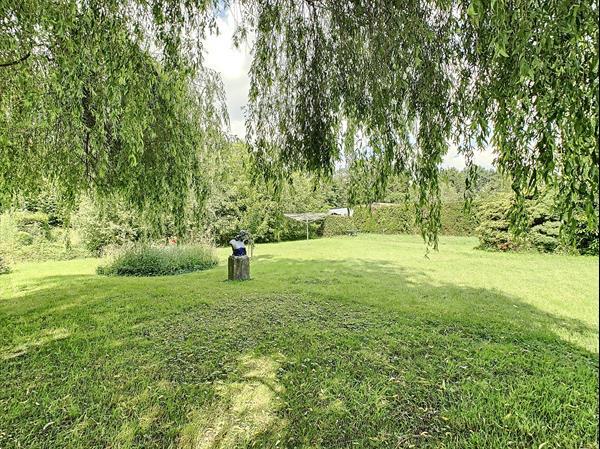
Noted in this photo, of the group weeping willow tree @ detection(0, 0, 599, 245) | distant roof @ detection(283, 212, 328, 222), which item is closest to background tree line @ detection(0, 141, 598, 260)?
distant roof @ detection(283, 212, 328, 222)

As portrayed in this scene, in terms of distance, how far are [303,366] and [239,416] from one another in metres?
0.84

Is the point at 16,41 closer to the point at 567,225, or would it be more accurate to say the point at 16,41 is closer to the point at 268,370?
the point at 268,370

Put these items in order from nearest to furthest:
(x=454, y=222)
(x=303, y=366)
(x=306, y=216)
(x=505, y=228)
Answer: (x=303, y=366) → (x=505, y=228) → (x=306, y=216) → (x=454, y=222)

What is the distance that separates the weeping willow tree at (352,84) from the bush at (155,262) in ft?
16.4

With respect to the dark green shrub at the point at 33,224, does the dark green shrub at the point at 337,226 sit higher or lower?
lower

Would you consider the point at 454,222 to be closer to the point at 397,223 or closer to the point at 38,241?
the point at 397,223

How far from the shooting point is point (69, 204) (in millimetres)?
4293

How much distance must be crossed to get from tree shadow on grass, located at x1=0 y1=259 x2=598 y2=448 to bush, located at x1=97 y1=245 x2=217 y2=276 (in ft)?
9.29

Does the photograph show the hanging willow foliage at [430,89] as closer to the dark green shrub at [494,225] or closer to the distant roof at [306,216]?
the dark green shrub at [494,225]

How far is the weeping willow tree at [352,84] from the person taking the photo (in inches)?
55.1

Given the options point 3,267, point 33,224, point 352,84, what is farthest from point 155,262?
point 352,84

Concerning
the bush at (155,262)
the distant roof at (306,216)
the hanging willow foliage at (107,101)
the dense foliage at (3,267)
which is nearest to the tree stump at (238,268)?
the bush at (155,262)

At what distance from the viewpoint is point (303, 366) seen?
327 cm

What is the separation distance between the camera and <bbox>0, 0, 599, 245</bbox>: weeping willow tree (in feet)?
4.59
